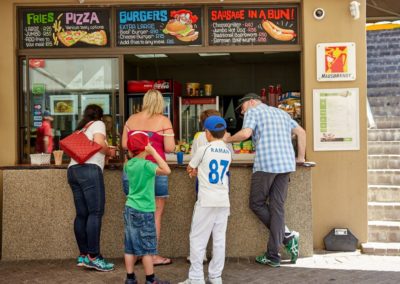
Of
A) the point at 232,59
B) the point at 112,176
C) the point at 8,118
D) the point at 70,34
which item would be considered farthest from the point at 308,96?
the point at 232,59

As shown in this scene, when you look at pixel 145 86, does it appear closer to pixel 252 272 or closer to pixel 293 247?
pixel 293 247

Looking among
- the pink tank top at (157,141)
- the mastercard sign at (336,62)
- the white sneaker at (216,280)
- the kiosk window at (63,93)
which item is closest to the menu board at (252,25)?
the mastercard sign at (336,62)

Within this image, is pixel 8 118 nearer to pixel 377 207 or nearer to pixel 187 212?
pixel 187 212

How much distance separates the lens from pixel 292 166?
246 inches

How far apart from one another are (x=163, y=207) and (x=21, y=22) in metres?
3.11

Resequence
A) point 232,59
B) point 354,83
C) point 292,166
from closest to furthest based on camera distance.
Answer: point 292,166 < point 354,83 < point 232,59

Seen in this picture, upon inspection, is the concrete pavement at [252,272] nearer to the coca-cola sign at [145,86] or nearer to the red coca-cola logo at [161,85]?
the coca-cola sign at [145,86]

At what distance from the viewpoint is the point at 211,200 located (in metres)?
5.28

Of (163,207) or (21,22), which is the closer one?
(163,207)

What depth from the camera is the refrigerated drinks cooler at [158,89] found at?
366 inches

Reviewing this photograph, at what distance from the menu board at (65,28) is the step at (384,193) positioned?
3950 millimetres

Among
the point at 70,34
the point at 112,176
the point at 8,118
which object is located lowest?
the point at 112,176

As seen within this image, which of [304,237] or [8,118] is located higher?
[8,118]

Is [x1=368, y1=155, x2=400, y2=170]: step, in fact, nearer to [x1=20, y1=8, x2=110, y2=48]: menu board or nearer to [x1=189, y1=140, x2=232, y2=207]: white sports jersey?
[x1=189, y1=140, x2=232, y2=207]: white sports jersey
